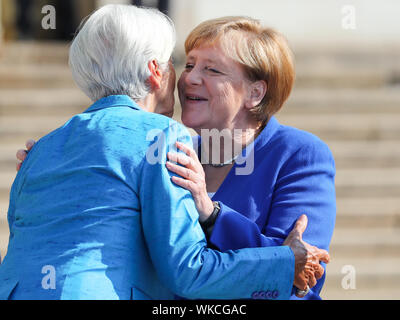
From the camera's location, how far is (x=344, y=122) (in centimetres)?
757

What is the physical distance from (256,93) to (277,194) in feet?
1.76

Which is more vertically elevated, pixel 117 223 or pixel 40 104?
pixel 117 223

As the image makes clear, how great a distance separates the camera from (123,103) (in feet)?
7.89

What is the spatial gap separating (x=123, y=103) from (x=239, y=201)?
65 centimetres

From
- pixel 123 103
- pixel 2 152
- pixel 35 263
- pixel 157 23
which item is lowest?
pixel 2 152

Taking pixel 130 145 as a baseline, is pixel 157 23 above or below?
above

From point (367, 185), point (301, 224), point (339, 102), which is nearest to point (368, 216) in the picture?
point (367, 185)

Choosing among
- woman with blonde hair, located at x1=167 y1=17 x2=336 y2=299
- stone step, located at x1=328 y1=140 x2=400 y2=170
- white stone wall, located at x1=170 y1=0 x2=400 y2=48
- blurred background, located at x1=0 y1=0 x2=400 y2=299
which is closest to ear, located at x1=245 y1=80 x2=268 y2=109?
woman with blonde hair, located at x1=167 y1=17 x2=336 y2=299

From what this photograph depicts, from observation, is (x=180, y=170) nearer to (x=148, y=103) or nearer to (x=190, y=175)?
(x=190, y=175)

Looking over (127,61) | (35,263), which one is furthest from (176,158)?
(35,263)

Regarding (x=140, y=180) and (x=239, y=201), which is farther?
(x=239, y=201)
